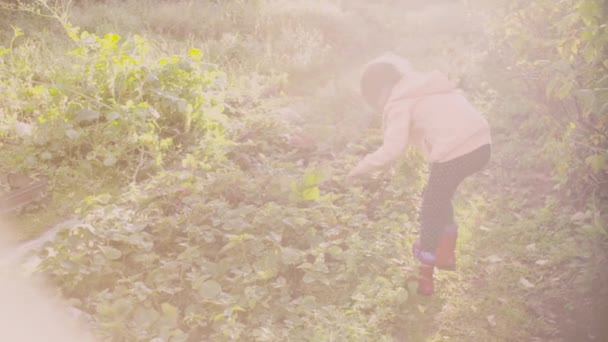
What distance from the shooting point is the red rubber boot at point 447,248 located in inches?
159

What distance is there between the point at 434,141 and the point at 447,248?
0.82m

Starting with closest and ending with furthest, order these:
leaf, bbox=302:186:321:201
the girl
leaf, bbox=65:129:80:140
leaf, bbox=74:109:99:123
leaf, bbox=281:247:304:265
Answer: leaf, bbox=281:247:304:265, the girl, leaf, bbox=302:186:321:201, leaf, bbox=65:129:80:140, leaf, bbox=74:109:99:123

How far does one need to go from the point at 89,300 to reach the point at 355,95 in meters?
4.69

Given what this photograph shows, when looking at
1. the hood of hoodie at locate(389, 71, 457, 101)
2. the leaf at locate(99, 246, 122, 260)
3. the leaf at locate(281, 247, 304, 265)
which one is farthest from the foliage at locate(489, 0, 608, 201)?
the leaf at locate(99, 246, 122, 260)

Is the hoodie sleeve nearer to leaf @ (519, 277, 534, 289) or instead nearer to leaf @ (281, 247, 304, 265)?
leaf @ (281, 247, 304, 265)

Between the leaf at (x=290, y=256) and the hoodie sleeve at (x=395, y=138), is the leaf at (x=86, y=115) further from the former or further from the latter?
the hoodie sleeve at (x=395, y=138)

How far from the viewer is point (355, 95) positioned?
731 centimetres

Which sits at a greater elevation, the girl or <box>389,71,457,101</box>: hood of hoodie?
<box>389,71,457,101</box>: hood of hoodie

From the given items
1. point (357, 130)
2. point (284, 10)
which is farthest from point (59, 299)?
point (284, 10)

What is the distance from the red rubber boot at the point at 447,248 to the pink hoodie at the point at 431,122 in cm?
56

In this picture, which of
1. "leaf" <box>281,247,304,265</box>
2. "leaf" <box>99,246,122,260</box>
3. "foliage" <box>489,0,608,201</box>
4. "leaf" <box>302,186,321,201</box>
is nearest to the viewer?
"foliage" <box>489,0,608,201</box>

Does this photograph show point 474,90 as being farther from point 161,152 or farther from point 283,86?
point 161,152

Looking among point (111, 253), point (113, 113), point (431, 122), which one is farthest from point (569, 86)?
point (113, 113)

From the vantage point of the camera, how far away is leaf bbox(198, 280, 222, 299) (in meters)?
3.45
